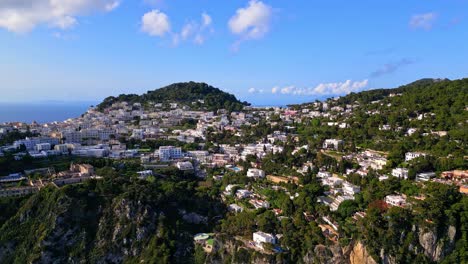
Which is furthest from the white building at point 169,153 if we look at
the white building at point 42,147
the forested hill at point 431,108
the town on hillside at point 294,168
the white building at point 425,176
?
the white building at point 425,176

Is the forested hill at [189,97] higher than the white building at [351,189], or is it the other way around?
the forested hill at [189,97]

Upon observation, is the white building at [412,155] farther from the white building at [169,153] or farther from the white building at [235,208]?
the white building at [169,153]

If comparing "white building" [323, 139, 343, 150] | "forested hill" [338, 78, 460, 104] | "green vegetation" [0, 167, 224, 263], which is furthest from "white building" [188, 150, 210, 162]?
"forested hill" [338, 78, 460, 104]

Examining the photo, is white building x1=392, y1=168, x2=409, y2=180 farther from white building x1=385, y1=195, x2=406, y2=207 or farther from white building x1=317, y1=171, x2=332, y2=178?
white building x1=317, y1=171, x2=332, y2=178

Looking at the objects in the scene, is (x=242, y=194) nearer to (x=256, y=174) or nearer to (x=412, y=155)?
(x=256, y=174)

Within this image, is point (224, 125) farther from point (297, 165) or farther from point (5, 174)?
point (5, 174)

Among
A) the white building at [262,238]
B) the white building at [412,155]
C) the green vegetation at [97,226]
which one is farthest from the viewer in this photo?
the white building at [412,155]
